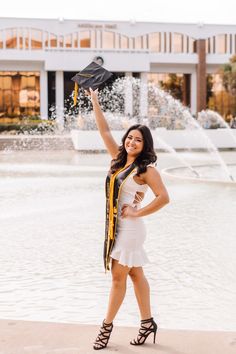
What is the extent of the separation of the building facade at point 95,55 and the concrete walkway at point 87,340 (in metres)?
48.6

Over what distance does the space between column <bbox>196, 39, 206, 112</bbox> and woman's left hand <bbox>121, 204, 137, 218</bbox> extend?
5509 cm

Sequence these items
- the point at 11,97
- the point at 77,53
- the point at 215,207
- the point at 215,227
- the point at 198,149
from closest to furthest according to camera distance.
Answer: the point at 215,227 < the point at 215,207 < the point at 198,149 < the point at 77,53 < the point at 11,97

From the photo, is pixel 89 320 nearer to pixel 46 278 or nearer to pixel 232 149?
pixel 46 278

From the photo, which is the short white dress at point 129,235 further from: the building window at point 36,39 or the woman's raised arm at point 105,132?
the building window at point 36,39

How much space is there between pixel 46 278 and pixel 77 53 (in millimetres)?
47930

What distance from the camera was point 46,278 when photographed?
22.2 ft

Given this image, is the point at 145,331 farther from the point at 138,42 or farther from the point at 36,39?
the point at 138,42

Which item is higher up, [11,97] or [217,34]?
[217,34]

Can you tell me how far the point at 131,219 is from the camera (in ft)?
14.5

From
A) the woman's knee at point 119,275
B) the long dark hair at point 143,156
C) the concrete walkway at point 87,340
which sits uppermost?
the long dark hair at point 143,156

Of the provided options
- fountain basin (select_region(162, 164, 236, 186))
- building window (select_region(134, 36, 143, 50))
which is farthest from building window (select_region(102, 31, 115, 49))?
fountain basin (select_region(162, 164, 236, 186))

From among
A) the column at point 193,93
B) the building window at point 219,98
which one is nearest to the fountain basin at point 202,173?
the column at point 193,93

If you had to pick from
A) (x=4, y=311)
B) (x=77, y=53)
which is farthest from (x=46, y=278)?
(x=77, y=53)

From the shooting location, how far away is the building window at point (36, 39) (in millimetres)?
54812
